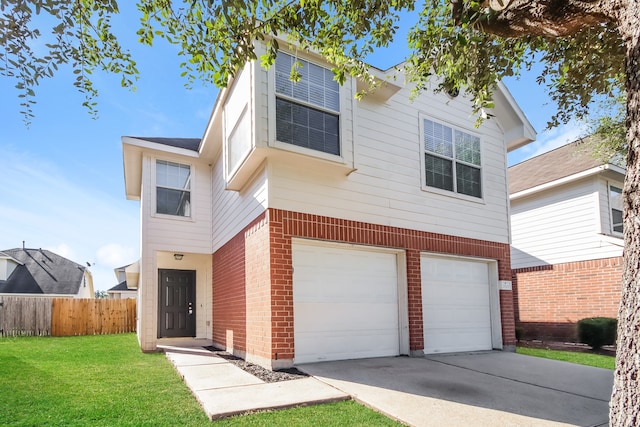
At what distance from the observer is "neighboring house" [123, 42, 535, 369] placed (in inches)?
269

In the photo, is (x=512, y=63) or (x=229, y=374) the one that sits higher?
(x=512, y=63)

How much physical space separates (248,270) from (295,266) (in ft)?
3.72

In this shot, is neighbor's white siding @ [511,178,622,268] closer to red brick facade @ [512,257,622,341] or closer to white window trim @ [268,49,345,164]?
red brick facade @ [512,257,622,341]

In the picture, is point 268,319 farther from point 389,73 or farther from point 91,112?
point 389,73

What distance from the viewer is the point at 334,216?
741cm

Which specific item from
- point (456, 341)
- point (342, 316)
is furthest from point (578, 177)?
point (342, 316)

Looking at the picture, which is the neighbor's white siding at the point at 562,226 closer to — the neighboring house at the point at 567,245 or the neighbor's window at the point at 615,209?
the neighboring house at the point at 567,245

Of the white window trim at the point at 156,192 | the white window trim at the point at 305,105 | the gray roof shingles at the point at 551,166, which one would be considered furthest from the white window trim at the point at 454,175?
the white window trim at the point at 156,192

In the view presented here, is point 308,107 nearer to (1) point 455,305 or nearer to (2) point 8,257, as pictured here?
(1) point 455,305

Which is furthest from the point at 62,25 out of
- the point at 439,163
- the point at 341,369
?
the point at 439,163

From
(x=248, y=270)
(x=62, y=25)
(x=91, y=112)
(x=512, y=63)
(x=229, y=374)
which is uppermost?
(x=512, y=63)

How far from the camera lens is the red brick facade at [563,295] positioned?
11695 mm

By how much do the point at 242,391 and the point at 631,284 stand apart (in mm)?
4327

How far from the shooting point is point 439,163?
30.6 feet
